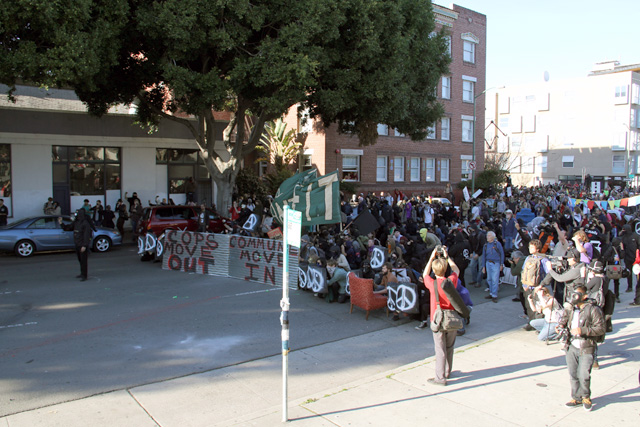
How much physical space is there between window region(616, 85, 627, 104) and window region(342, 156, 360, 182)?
40574 millimetres

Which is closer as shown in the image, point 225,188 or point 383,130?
point 225,188

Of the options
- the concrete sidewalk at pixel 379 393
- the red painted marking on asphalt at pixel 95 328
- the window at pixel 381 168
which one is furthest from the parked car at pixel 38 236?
the window at pixel 381 168

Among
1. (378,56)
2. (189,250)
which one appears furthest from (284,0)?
(189,250)

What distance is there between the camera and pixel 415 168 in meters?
35.4

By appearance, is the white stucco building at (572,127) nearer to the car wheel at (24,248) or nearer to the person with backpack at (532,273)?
the car wheel at (24,248)

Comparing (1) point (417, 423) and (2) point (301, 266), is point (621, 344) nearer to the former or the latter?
(1) point (417, 423)

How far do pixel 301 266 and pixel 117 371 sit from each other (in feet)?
17.8

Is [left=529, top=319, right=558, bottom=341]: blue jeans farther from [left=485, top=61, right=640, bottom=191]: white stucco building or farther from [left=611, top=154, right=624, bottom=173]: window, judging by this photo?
[left=611, top=154, right=624, bottom=173]: window

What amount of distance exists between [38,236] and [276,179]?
41.7 ft

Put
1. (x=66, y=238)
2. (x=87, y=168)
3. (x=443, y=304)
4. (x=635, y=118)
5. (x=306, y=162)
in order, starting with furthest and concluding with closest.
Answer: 1. (x=635, y=118)
2. (x=306, y=162)
3. (x=87, y=168)
4. (x=66, y=238)
5. (x=443, y=304)

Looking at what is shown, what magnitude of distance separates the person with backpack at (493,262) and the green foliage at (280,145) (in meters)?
18.1

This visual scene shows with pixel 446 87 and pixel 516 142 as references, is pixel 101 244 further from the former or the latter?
pixel 516 142

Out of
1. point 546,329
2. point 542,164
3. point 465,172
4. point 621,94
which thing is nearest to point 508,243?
point 546,329

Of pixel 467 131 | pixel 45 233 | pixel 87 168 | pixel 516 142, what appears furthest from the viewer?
pixel 516 142
